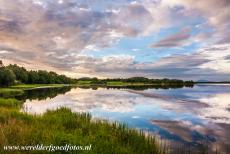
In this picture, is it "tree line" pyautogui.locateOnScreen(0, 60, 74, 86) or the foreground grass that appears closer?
the foreground grass

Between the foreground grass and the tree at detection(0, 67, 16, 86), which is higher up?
the tree at detection(0, 67, 16, 86)

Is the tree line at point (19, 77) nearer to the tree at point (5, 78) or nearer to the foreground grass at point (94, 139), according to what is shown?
the tree at point (5, 78)

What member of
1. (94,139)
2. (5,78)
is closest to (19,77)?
(5,78)

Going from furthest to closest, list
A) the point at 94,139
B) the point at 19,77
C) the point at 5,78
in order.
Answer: the point at 19,77
the point at 5,78
the point at 94,139

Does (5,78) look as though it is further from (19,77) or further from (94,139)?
(94,139)

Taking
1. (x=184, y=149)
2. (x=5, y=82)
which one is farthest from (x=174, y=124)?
(x=5, y=82)

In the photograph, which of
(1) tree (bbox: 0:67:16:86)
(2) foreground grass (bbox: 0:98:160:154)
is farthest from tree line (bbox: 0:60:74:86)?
(2) foreground grass (bbox: 0:98:160:154)

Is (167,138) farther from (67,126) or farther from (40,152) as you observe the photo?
(40,152)

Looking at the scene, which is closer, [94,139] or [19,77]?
[94,139]

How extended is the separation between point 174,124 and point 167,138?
6.03 m

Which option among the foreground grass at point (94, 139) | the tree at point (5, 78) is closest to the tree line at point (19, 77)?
the tree at point (5, 78)

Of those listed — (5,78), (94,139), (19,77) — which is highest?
(19,77)

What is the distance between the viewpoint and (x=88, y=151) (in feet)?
35.1

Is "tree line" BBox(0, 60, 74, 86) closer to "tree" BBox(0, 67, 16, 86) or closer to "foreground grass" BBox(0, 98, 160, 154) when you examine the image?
"tree" BBox(0, 67, 16, 86)
